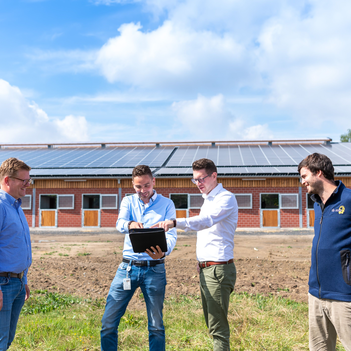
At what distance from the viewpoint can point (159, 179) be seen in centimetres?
2088

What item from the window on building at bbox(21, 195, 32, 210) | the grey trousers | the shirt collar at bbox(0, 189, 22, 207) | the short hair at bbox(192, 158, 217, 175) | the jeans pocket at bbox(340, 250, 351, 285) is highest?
the window on building at bbox(21, 195, 32, 210)

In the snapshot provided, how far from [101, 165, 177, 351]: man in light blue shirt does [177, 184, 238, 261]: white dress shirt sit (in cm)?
34

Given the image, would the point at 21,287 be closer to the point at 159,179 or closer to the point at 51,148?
the point at 159,179

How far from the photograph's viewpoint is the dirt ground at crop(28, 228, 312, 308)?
673 centimetres

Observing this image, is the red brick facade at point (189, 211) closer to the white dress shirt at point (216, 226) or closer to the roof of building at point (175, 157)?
the roof of building at point (175, 157)

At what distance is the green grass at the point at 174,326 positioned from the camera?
4.12 metres

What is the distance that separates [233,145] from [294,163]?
8.25m

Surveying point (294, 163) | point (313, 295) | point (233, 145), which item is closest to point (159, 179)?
point (294, 163)

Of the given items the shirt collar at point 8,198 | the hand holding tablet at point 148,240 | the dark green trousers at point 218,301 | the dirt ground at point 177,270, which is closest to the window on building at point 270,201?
the dirt ground at point 177,270

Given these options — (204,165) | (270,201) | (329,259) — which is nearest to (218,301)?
(329,259)

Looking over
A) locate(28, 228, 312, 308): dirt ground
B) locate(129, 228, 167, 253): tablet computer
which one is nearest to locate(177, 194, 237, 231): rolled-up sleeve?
locate(129, 228, 167, 253): tablet computer

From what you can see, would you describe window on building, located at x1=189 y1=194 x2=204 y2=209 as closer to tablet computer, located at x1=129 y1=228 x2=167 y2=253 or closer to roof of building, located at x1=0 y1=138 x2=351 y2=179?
roof of building, located at x1=0 y1=138 x2=351 y2=179

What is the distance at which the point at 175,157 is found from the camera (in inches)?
1009

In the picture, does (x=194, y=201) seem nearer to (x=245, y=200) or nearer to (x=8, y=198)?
(x=245, y=200)
